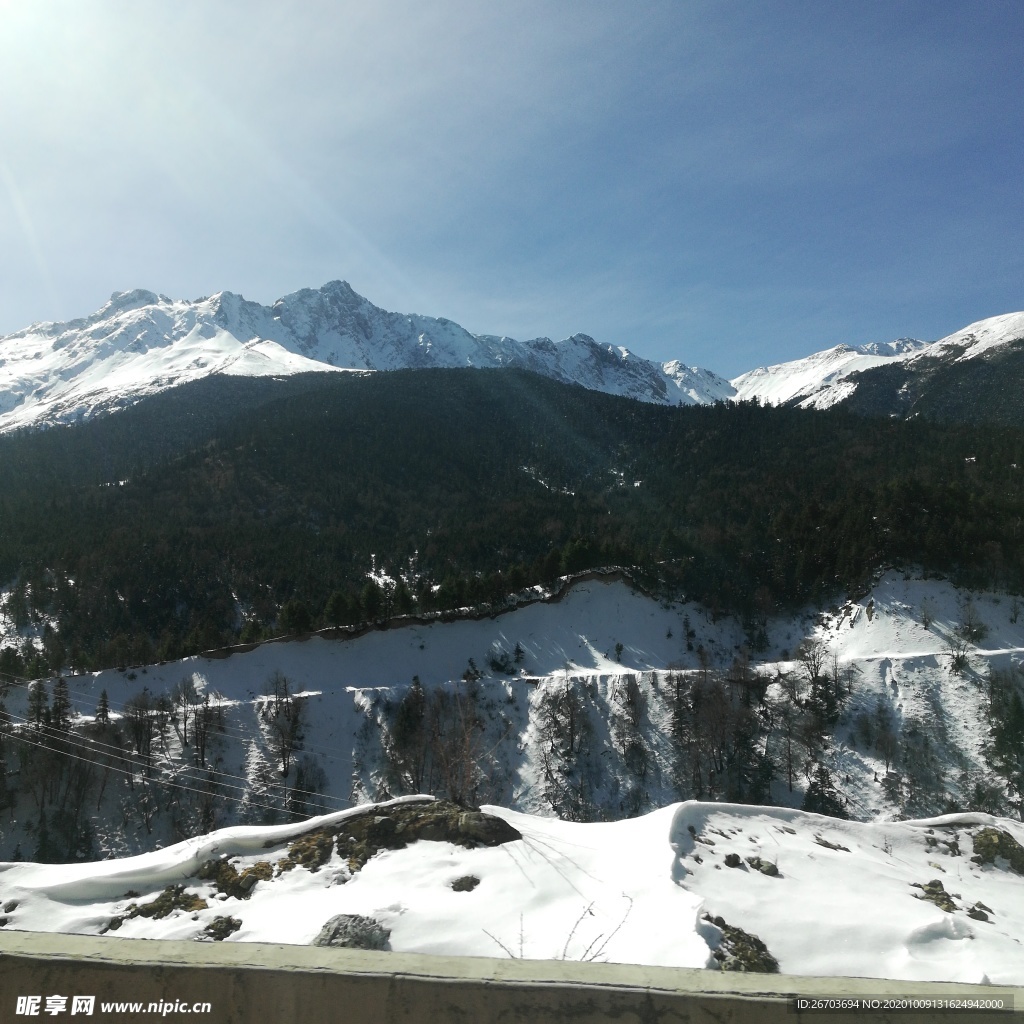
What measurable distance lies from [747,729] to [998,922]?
3314 centimetres

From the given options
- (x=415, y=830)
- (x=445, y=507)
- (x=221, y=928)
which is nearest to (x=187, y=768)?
(x=415, y=830)

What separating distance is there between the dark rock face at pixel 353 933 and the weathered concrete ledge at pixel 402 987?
9.53 ft

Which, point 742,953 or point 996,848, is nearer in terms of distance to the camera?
point 742,953

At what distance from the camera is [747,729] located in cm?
3984

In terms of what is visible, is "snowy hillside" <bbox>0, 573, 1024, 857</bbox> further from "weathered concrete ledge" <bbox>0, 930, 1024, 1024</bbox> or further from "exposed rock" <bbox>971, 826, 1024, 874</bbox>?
"weathered concrete ledge" <bbox>0, 930, 1024, 1024</bbox>

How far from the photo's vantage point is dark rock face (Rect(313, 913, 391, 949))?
643 cm

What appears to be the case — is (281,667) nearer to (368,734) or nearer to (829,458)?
(368,734)

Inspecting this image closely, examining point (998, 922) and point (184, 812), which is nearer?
point (998, 922)

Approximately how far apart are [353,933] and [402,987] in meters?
3.45

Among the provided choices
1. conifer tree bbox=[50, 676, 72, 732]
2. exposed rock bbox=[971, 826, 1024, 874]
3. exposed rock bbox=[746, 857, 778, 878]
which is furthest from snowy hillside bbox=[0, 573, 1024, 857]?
exposed rock bbox=[746, 857, 778, 878]

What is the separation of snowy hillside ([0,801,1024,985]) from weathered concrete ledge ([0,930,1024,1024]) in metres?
2.49

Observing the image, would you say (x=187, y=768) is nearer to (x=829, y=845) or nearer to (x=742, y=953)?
(x=829, y=845)

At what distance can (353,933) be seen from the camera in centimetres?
656

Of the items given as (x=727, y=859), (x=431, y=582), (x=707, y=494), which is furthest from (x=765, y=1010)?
(x=707, y=494)
